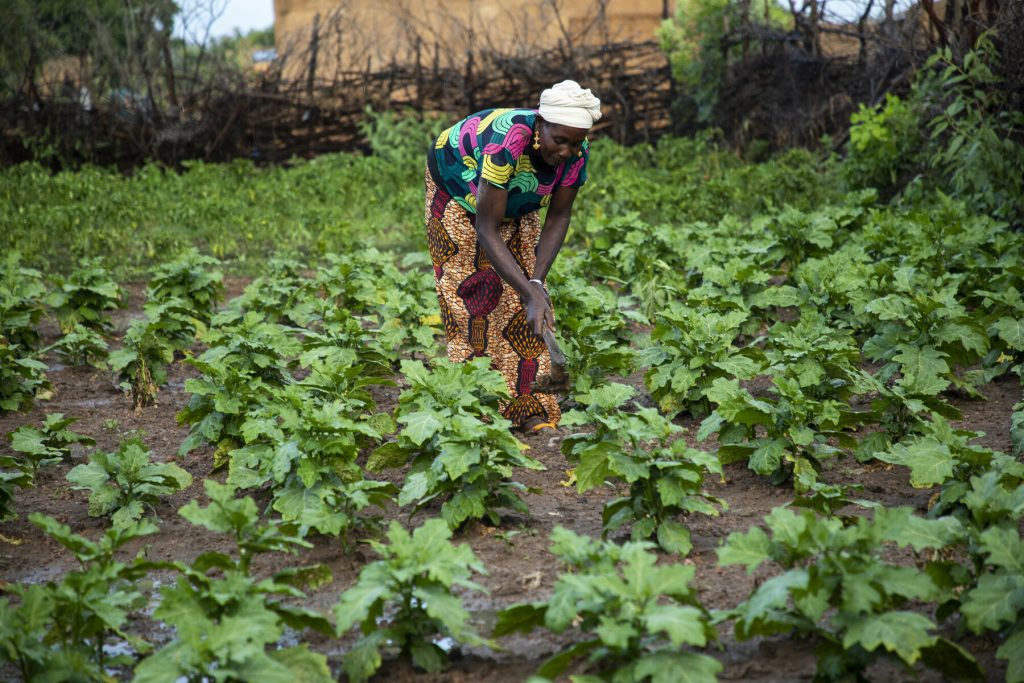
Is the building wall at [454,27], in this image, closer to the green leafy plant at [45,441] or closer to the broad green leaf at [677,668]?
the green leafy plant at [45,441]

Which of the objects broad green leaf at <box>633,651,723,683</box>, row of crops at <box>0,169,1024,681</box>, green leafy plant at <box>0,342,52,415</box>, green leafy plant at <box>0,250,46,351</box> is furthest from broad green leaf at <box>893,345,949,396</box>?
green leafy plant at <box>0,250,46,351</box>

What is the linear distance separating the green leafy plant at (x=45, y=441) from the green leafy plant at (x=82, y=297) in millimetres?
1940

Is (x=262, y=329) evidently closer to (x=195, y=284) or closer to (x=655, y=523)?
(x=195, y=284)

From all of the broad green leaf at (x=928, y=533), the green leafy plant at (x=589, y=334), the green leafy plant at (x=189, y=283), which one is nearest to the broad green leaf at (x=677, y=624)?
the broad green leaf at (x=928, y=533)

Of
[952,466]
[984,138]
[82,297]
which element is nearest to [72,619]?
[952,466]

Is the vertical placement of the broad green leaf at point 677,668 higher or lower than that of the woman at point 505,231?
lower

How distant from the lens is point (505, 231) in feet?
14.6

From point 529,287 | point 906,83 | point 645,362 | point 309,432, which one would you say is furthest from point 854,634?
point 906,83

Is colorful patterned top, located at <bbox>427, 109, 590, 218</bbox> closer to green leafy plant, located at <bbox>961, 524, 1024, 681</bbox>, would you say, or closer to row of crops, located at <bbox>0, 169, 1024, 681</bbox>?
row of crops, located at <bbox>0, 169, 1024, 681</bbox>

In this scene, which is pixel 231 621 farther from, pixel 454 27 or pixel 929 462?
pixel 454 27

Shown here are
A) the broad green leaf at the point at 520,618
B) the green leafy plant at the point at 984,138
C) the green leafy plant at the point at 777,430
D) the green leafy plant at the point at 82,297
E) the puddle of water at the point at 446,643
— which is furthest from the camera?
the green leafy plant at the point at 984,138

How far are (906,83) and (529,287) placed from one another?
286 inches

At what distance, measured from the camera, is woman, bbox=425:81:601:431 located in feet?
13.4

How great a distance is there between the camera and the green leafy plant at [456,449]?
3.38 m
